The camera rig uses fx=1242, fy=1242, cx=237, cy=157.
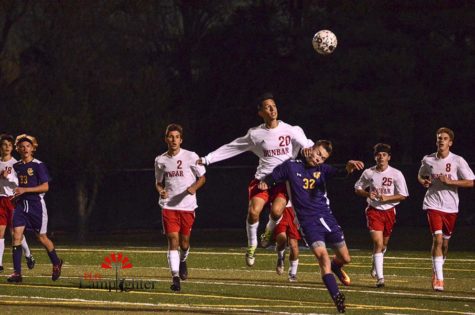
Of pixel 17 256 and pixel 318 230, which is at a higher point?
pixel 318 230

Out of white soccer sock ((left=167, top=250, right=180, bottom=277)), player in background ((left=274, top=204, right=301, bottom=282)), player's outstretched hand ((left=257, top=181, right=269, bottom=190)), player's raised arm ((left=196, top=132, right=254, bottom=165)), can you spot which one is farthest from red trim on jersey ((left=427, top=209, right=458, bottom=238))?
white soccer sock ((left=167, top=250, right=180, bottom=277))

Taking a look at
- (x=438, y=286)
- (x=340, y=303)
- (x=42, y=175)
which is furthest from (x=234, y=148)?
(x=340, y=303)

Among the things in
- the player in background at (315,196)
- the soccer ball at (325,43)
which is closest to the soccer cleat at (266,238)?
the player in background at (315,196)

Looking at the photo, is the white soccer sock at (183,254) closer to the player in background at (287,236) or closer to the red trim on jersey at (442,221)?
Answer: the player in background at (287,236)

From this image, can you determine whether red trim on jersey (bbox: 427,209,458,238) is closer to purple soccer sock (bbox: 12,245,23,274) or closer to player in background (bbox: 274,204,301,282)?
player in background (bbox: 274,204,301,282)

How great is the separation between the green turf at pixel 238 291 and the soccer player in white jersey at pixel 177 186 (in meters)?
0.80

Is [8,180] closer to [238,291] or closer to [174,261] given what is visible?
[174,261]

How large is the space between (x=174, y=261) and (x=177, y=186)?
1077mm

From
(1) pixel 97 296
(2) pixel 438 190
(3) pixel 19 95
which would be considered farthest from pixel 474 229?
(1) pixel 97 296

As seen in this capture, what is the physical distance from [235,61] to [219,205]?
12.0m

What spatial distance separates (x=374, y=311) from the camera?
1376 centimetres

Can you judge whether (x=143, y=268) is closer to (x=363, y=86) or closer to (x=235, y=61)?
(x=363, y=86)

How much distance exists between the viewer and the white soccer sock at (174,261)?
16453mm

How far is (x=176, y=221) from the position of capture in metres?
17.0
